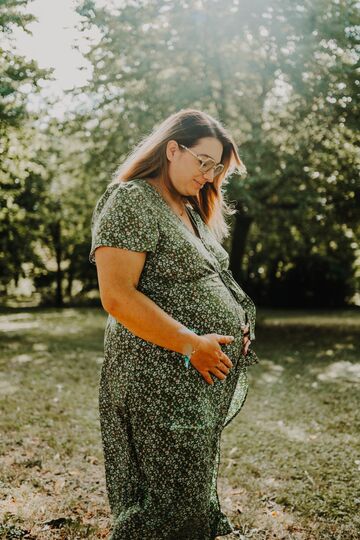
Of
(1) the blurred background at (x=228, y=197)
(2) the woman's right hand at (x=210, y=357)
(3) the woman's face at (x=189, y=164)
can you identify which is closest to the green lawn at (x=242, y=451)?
(1) the blurred background at (x=228, y=197)

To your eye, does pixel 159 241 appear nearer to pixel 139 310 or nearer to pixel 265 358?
pixel 139 310

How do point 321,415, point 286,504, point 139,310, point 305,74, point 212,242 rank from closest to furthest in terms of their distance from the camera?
point 139,310
point 212,242
point 286,504
point 321,415
point 305,74

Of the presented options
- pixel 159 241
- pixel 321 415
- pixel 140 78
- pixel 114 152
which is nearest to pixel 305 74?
pixel 140 78

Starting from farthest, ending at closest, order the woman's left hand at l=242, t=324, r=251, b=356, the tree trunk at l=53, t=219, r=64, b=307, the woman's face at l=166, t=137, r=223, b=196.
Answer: the tree trunk at l=53, t=219, r=64, b=307, the woman's left hand at l=242, t=324, r=251, b=356, the woman's face at l=166, t=137, r=223, b=196

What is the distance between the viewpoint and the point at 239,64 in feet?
35.2

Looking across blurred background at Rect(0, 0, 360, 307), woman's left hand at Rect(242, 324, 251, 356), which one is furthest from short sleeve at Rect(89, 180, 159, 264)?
blurred background at Rect(0, 0, 360, 307)

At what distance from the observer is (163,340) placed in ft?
6.62

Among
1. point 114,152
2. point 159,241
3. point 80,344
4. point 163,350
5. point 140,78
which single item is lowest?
point 80,344

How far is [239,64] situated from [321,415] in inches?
282

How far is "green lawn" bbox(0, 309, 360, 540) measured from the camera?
3.62 m

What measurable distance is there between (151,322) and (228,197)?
8.83m

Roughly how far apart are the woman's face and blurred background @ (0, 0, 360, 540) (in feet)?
7.23

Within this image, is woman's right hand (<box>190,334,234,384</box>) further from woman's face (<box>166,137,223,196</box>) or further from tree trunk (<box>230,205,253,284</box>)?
tree trunk (<box>230,205,253,284</box>)

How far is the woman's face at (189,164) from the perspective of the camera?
2266mm
